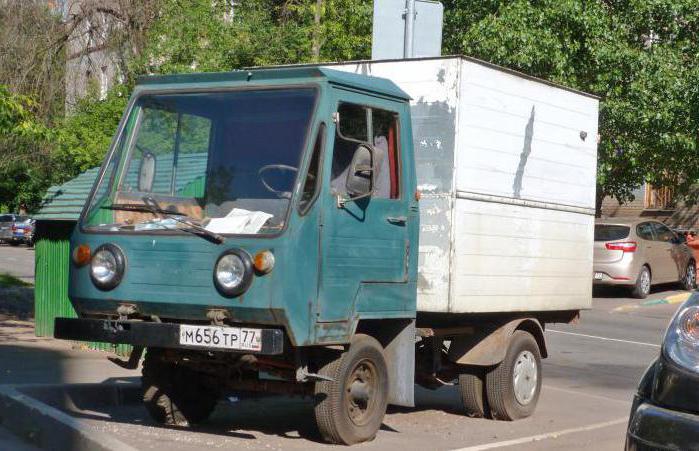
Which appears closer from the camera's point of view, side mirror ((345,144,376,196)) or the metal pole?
side mirror ((345,144,376,196))

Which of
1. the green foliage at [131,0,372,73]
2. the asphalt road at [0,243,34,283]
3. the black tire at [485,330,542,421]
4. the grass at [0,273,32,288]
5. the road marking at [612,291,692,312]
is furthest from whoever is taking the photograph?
the asphalt road at [0,243,34,283]

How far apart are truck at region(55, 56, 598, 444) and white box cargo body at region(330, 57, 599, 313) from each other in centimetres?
2

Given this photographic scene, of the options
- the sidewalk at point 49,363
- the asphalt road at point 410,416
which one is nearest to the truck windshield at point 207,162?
the asphalt road at point 410,416

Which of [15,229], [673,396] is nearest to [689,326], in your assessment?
[673,396]

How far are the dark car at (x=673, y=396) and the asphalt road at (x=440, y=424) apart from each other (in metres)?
3.64

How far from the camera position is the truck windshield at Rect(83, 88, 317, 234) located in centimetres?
726

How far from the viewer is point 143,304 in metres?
7.32

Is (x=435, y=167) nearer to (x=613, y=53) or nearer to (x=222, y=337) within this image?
(x=222, y=337)

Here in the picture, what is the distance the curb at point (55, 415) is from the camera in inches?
280

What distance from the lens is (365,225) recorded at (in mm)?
7605

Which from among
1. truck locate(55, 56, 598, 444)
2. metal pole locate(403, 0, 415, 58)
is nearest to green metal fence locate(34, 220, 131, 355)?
truck locate(55, 56, 598, 444)

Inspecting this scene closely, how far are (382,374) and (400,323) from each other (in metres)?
0.46

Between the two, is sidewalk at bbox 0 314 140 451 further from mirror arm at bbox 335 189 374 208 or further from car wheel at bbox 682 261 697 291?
car wheel at bbox 682 261 697 291

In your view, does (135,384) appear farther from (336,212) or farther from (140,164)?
(336,212)
